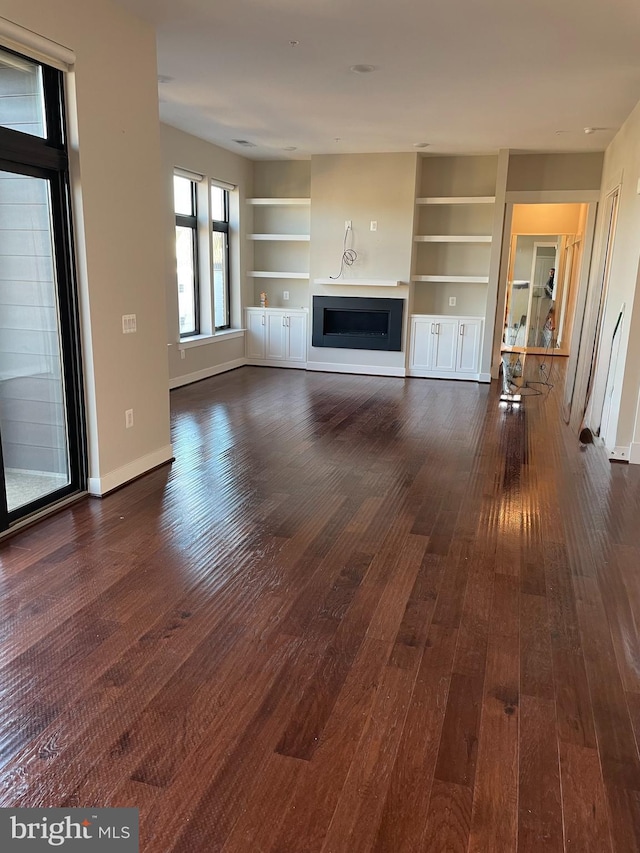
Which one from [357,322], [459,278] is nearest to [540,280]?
[459,278]

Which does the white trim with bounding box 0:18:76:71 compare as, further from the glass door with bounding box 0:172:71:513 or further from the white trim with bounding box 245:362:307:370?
the white trim with bounding box 245:362:307:370

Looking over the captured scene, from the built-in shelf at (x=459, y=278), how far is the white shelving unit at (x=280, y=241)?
1621 mm

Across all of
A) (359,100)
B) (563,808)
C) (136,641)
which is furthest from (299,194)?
(563,808)

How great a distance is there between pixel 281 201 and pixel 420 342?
275cm

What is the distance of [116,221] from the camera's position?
3.78 metres

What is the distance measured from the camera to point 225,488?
4.12m

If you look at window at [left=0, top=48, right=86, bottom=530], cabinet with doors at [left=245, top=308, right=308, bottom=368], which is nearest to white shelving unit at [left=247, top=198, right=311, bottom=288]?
cabinet with doors at [left=245, top=308, right=308, bottom=368]

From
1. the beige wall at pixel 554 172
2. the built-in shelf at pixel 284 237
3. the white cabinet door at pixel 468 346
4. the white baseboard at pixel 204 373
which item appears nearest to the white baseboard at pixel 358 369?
the white cabinet door at pixel 468 346

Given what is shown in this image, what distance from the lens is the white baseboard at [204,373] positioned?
24.5ft

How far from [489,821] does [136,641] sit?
1.41 m

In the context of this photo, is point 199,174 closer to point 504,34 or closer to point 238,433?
point 238,433

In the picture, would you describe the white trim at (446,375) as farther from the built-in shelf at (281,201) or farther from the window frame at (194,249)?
the window frame at (194,249)

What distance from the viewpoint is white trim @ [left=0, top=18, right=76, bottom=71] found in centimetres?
290

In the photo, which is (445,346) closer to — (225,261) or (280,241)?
(280,241)
